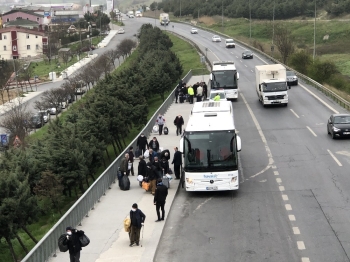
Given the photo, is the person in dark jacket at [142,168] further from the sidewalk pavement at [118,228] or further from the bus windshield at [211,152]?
the bus windshield at [211,152]

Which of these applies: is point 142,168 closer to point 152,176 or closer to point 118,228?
point 152,176

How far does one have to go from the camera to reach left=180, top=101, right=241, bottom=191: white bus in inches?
843

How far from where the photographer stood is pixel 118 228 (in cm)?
1847

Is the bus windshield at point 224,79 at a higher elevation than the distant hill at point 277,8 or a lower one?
lower

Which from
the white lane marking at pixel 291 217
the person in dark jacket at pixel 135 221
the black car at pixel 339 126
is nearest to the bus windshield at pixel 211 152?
the white lane marking at pixel 291 217

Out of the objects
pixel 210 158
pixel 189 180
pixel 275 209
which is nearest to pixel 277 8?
pixel 210 158

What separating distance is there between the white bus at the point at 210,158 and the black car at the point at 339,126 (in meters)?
10.3

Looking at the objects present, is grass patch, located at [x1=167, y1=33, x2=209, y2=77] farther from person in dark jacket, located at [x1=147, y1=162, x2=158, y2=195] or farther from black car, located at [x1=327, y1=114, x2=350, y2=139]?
person in dark jacket, located at [x1=147, y1=162, x2=158, y2=195]

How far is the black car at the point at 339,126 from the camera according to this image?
100ft

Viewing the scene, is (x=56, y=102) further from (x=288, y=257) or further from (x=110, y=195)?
(x=288, y=257)

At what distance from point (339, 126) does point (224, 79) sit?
645 inches

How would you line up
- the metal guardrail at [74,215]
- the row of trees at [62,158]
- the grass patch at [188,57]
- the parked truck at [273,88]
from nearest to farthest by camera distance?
the metal guardrail at [74,215] < the row of trees at [62,158] < the parked truck at [273,88] < the grass patch at [188,57]

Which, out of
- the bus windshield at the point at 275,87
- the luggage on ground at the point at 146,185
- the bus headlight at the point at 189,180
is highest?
the bus windshield at the point at 275,87

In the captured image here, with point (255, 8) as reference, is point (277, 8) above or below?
below
